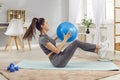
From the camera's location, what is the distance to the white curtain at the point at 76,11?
7.51 metres

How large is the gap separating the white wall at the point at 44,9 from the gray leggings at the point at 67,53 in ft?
12.9

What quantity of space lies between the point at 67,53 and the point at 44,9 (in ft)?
14.9

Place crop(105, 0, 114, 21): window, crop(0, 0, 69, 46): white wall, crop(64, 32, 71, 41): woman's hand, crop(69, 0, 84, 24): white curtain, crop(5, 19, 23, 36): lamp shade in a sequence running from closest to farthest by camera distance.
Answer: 1. crop(64, 32, 71, 41): woman's hand
2. crop(5, 19, 23, 36): lamp shade
3. crop(105, 0, 114, 21): window
4. crop(0, 0, 69, 46): white wall
5. crop(69, 0, 84, 24): white curtain

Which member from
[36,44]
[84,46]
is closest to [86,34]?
[36,44]

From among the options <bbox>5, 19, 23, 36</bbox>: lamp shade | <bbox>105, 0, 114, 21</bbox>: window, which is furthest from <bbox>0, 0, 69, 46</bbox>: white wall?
<bbox>105, 0, 114, 21</bbox>: window

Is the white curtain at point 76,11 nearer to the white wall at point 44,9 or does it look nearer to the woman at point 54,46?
the white wall at point 44,9

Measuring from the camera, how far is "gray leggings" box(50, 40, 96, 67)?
11.3 feet

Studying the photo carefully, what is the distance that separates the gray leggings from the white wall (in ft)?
12.9

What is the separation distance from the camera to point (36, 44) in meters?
7.62

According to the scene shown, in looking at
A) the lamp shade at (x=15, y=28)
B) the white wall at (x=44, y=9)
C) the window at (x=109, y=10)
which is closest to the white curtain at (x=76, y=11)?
the white wall at (x=44, y=9)

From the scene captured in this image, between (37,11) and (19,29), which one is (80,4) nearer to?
(37,11)

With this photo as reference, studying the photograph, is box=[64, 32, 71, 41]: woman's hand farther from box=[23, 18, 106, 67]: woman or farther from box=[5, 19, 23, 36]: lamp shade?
box=[5, 19, 23, 36]: lamp shade

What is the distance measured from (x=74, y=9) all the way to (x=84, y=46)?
13.9ft

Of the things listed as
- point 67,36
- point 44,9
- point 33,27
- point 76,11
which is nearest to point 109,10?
point 76,11
